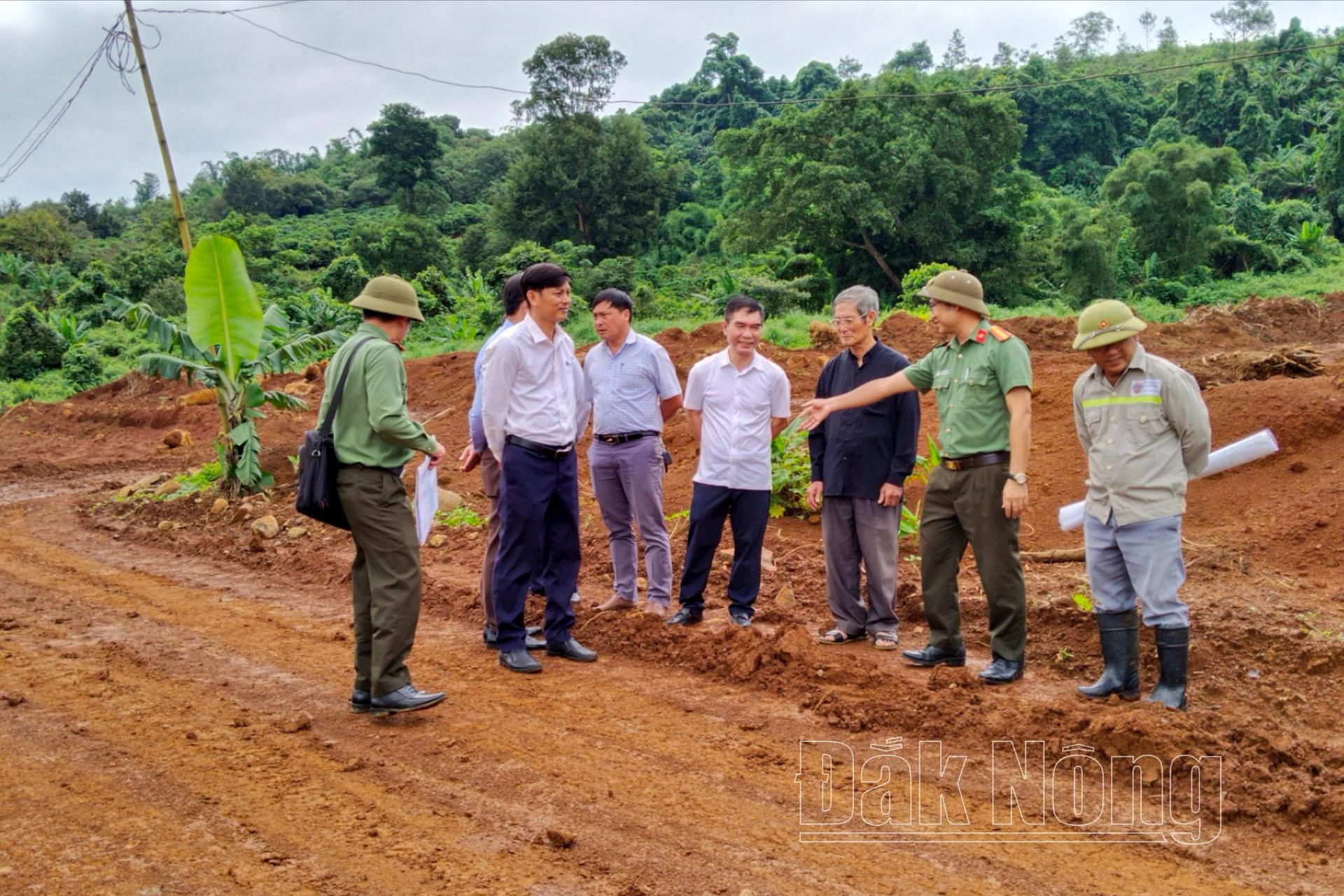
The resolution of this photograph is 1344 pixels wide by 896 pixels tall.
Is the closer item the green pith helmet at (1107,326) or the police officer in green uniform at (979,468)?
the green pith helmet at (1107,326)

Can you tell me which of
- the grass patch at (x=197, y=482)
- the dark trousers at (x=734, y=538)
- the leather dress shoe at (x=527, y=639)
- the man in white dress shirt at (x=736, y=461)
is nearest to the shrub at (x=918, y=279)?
the grass patch at (x=197, y=482)

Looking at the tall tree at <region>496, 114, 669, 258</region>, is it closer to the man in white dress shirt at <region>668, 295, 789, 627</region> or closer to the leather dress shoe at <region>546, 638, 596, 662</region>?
the man in white dress shirt at <region>668, 295, 789, 627</region>

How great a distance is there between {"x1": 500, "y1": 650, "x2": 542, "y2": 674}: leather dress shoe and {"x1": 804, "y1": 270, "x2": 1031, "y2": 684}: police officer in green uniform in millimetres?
2094

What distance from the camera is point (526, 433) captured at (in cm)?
567

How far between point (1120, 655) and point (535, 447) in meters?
3.06

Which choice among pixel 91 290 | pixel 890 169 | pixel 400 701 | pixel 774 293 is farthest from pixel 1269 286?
pixel 91 290

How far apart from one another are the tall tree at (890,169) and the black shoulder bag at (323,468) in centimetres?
2594

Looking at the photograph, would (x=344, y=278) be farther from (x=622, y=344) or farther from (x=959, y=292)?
(x=959, y=292)

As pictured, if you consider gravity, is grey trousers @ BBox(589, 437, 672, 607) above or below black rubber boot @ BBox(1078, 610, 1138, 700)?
above

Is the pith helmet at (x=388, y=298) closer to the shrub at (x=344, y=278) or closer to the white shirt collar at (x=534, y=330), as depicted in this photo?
the white shirt collar at (x=534, y=330)

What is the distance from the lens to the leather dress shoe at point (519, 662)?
5.68 meters

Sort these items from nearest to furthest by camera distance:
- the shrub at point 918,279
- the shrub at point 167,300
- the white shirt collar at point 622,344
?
1. the white shirt collar at point 622,344
2. the shrub at point 918,279
3. the shrub at point 167,300

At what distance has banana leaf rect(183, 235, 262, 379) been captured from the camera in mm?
10312

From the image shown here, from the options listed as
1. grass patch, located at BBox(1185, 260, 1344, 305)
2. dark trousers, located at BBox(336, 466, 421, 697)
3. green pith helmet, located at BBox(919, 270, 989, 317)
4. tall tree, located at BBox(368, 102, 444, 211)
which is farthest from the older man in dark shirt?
tall tree, located at BBox(368, 102, 444, 211)
